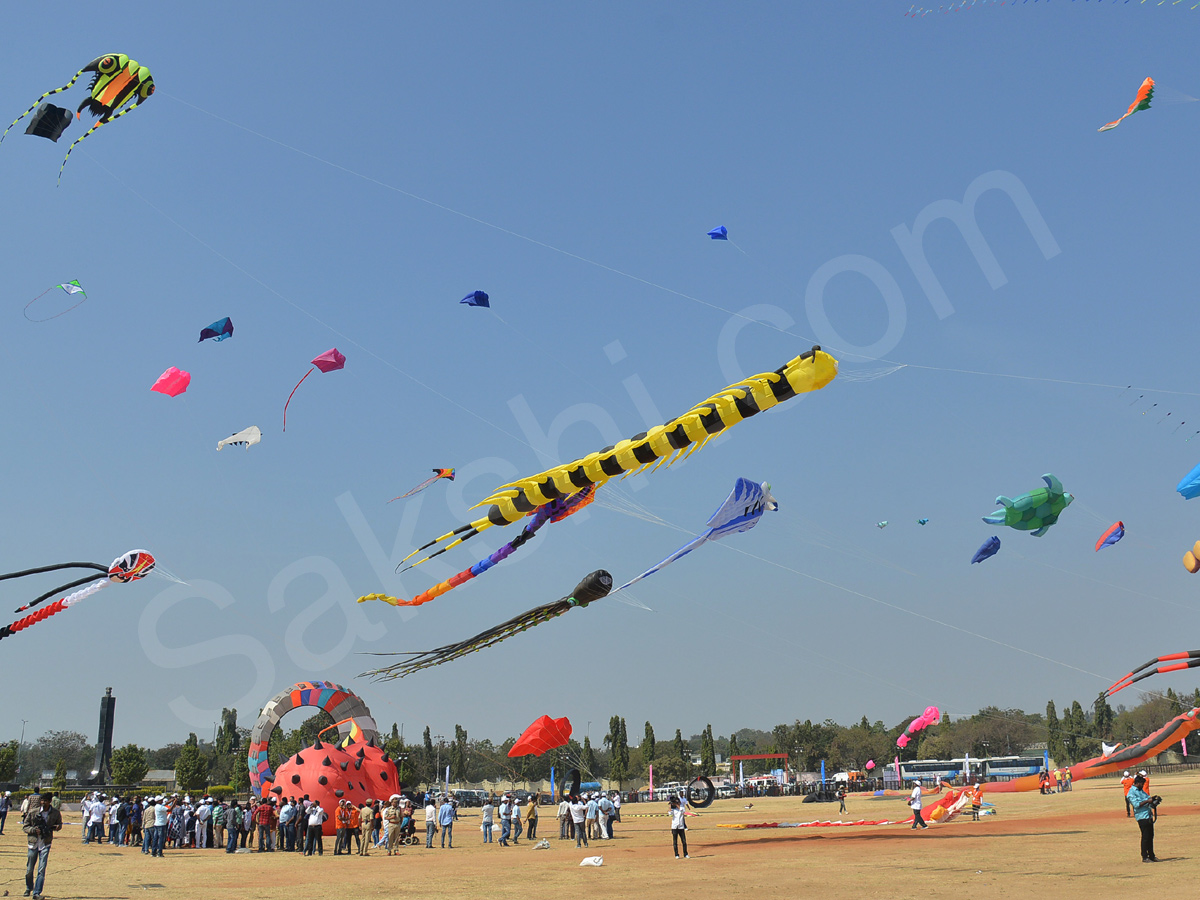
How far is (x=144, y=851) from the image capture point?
79.0 ft

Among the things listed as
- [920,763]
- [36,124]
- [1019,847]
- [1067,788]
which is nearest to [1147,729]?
[920,763]

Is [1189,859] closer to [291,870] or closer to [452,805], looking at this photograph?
[291,870]

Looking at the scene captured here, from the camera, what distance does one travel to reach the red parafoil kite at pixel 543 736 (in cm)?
3328

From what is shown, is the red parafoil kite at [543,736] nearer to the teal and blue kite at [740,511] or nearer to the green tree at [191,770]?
the teal and blue kite at [740,511]

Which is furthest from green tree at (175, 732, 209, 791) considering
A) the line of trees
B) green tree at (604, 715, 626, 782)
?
green tree at (604, 715, 626, 782)

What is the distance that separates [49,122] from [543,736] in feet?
78.8

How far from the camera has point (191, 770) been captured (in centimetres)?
6475

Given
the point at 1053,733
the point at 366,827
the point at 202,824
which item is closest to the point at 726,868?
the point at 366,827

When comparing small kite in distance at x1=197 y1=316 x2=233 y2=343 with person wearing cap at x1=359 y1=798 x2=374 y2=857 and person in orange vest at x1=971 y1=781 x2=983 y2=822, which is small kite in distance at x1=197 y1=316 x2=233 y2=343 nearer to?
person wearing cap at x1=359 y1=798 x2=374 y2=857

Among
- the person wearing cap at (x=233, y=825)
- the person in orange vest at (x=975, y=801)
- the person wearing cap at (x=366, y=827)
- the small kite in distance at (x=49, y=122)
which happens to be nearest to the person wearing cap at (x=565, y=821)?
the person wearing cap at (x=366, y=827)

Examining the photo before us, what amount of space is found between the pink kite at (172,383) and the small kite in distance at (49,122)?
9.15 meters

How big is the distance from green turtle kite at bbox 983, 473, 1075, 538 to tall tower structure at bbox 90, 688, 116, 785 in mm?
60846

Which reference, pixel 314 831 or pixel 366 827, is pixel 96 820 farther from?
pixel 366 827

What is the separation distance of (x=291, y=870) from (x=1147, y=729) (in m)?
94.1
